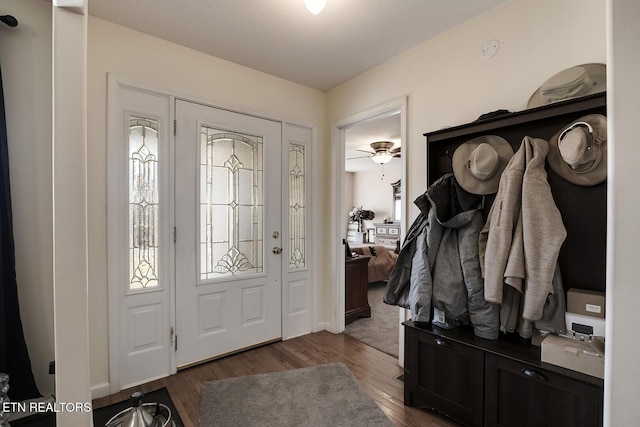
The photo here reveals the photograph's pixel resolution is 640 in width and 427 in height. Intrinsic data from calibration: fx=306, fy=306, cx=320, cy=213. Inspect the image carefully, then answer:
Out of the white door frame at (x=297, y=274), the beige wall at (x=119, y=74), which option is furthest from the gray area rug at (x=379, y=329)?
the beige wall at (x=119, y=74)

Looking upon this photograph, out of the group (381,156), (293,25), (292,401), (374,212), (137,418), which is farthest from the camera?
(374,212)

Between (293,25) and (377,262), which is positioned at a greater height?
(293,25)

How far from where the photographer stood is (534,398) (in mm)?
1478

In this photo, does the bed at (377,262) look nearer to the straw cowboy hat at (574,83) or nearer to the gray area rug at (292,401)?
the gray area rug at (292,401)

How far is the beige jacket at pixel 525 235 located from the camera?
1.51 meters

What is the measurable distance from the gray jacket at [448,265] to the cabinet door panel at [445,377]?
138 mm

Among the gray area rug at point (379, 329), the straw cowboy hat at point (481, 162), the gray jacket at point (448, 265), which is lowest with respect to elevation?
the gray area rug at point (379, 329)

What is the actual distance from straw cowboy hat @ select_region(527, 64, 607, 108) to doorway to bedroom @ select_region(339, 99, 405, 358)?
1.00 m

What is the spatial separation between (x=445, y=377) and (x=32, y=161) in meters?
2.86

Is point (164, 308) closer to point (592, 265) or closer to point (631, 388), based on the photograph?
point (631, 388)

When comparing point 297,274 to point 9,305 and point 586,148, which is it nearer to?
point 9,305

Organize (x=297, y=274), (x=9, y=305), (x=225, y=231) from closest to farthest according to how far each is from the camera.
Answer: (x=9, y=305), (x=225, y=231), (x=297, y=274)

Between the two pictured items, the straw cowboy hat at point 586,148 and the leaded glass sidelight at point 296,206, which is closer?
the straw cowboy hat at point 586,148

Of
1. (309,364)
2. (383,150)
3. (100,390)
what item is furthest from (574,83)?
(383,150)
